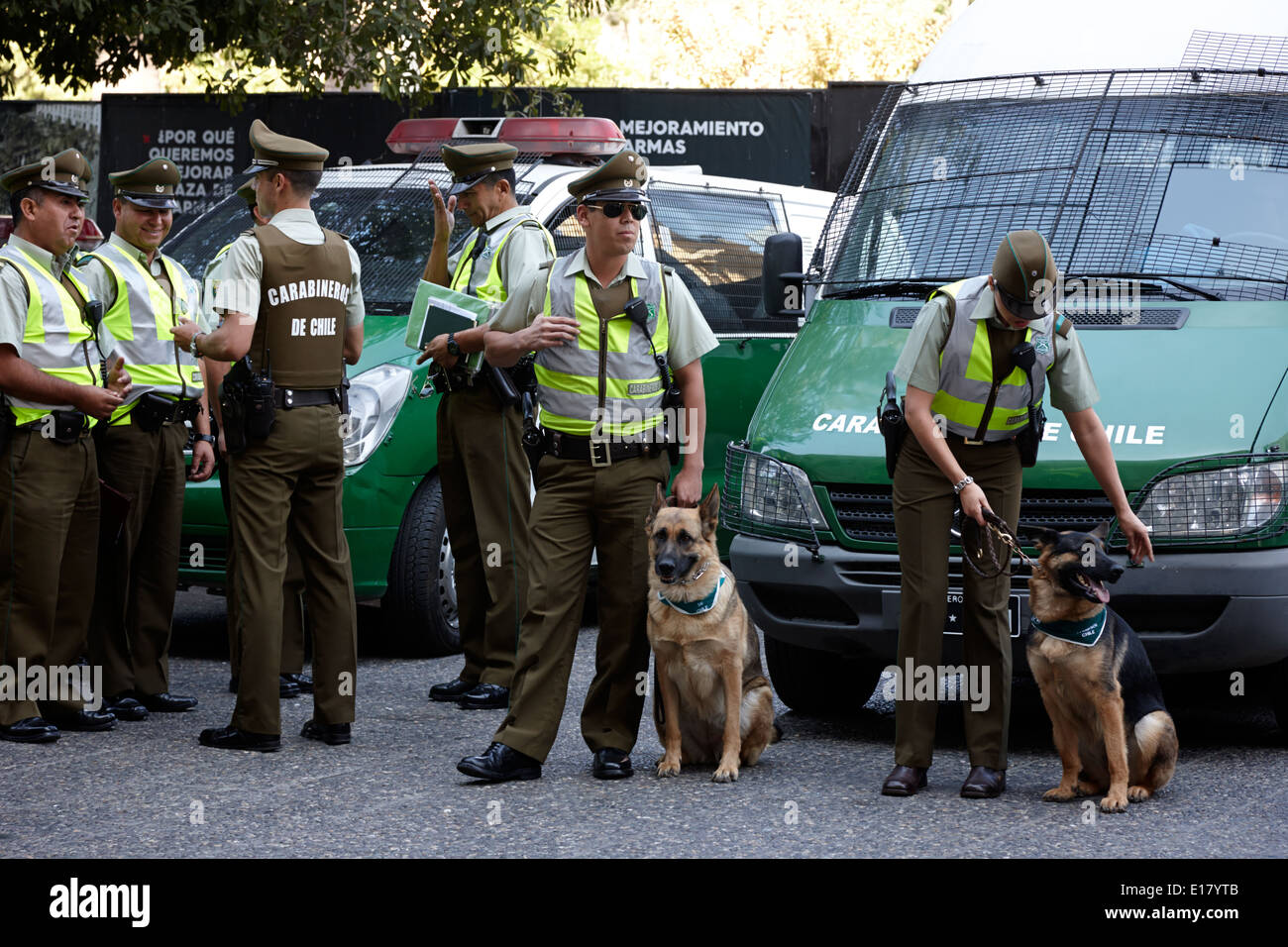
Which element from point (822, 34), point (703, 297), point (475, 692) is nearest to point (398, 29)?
point (703, 297)

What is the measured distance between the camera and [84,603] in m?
7.14

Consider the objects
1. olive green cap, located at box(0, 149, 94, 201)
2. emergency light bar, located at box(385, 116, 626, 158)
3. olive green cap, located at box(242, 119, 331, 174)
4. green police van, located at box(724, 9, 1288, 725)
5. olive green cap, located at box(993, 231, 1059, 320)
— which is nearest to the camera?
olive green cap, located at box(993, 231, 1059, 320)

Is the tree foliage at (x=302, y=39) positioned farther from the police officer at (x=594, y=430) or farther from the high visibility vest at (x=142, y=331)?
the police officer at (x=594, y=430)

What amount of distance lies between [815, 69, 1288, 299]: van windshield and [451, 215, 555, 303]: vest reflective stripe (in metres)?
1.33

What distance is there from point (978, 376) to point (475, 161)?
2613mm

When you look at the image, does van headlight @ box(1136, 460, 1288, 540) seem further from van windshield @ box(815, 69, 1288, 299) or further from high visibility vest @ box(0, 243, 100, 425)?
high visibility vest @ box(0, 243, 100, 425)

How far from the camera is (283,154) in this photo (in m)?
6.49

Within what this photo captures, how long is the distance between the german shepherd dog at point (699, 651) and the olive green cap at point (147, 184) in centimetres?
265

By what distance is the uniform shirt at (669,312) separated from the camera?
6.11 meters

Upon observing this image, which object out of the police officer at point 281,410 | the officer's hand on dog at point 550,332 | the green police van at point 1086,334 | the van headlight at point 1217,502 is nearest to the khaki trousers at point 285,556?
the police officer at point 281,410

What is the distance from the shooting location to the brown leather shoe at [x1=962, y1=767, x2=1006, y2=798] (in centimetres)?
591

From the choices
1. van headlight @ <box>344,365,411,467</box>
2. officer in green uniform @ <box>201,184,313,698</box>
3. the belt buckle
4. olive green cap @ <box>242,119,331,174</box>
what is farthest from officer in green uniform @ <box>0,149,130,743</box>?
the belt buckle

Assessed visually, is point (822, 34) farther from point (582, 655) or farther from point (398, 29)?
point (582, 655)

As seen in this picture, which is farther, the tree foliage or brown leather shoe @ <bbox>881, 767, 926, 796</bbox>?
the tree foliage
